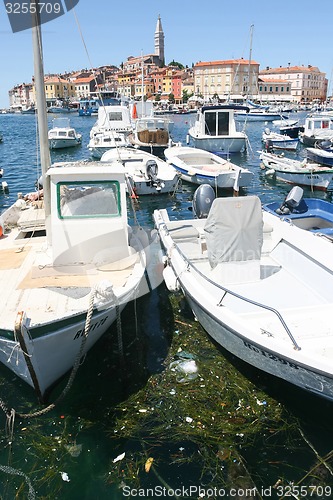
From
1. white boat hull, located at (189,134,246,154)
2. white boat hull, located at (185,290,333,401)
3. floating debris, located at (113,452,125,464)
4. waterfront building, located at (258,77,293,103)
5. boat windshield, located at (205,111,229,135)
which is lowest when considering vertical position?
floating debris, located at (113,452,125,464)

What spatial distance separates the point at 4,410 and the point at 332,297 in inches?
214

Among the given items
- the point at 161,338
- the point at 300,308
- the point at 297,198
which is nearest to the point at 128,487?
the point at 161,338

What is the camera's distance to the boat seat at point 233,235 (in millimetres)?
7188

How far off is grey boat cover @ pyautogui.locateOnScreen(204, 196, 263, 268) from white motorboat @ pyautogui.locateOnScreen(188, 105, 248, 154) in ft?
60.9

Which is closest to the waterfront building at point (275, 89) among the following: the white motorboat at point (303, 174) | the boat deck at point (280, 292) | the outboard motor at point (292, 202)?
the white motorboat at point (303, 174)

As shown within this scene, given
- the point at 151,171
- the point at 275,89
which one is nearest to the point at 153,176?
the point at 151,171

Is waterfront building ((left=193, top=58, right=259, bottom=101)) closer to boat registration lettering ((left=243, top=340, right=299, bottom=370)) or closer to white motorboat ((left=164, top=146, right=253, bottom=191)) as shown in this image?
white motorboat ((left=164, top=146, right=253, bottom=191))

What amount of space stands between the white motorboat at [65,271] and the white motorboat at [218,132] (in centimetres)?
1839

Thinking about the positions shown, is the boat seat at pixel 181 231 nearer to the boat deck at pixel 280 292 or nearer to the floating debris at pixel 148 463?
the boat deck at pixel 280 292

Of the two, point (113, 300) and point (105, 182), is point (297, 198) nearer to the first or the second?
point (105, 182)

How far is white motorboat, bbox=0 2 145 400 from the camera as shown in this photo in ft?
17.0

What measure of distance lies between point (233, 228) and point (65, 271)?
300 centimetres

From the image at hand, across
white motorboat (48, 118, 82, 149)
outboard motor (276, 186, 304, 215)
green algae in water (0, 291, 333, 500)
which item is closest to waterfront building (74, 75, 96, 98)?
white motorboat (48, 118, 82, 149)

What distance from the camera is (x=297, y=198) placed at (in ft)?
38.1
